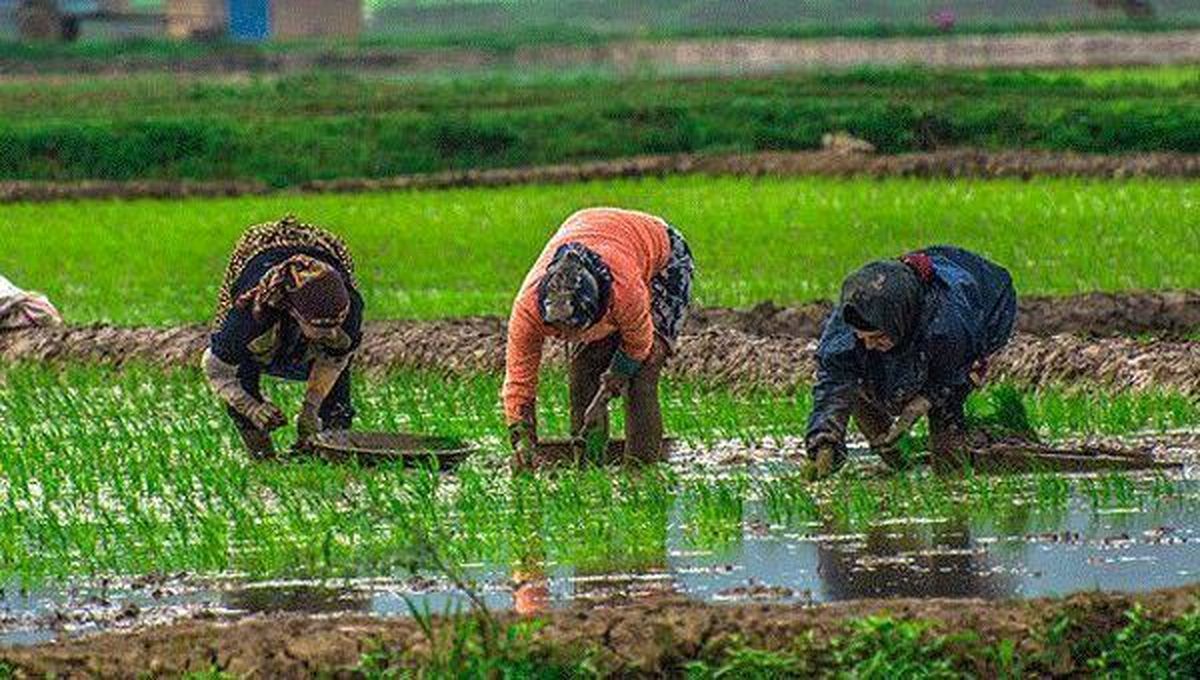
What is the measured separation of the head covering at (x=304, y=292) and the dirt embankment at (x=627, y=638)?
3154 millimetres

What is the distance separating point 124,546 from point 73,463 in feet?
6.26

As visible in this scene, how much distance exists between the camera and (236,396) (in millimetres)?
10375

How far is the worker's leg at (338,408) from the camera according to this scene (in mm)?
10922

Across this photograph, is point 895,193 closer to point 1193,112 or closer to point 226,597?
point 1193,112

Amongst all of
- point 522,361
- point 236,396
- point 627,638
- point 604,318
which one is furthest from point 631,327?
point 627,638

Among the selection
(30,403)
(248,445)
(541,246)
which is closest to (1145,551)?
(248,445)

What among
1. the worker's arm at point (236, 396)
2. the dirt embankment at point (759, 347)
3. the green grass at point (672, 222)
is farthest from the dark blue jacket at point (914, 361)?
the green grass at point (672, 222)

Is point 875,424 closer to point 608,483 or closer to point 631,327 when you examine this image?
point 631,327

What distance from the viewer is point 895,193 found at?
22.1 metres

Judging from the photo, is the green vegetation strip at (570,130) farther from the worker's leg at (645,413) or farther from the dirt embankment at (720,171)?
the worker's leg at (645,413)

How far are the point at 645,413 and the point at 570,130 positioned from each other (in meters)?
19.7

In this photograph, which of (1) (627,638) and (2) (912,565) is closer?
(1) (627,638)

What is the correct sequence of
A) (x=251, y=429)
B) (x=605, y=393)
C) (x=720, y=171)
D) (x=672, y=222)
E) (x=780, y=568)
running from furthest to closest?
(x=720, y=171) < (x=672, y=222) < (x=251, y=429) < (x=605, y=393) < (x=780, y=568)

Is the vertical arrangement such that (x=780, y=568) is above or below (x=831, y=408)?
below
